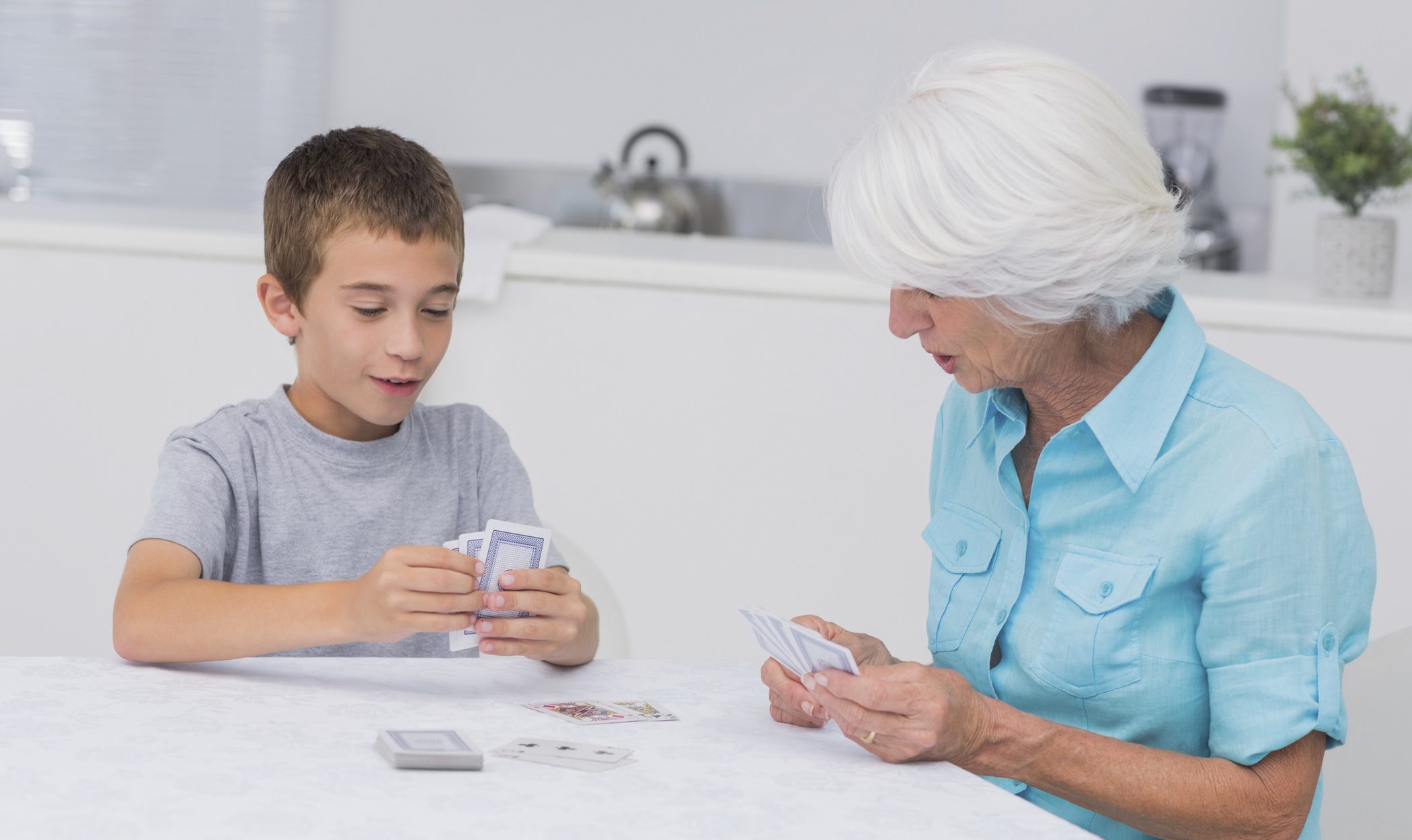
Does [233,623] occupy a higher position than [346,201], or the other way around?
[346,201]

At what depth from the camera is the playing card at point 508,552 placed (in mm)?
1318

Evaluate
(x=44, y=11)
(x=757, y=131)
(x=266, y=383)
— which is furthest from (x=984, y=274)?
(x=44, y=11)

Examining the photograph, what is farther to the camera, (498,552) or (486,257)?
(486,257)

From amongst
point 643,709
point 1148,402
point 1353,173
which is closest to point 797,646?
point 643,709

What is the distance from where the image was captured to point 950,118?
1.29 meters

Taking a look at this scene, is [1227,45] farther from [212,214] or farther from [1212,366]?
[1212,366]

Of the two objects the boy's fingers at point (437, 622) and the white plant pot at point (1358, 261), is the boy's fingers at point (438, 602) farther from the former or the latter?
the white plant pot at point (1358, 261)

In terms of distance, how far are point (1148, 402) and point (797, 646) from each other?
422 millimetres

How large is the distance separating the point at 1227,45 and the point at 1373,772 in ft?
12.8

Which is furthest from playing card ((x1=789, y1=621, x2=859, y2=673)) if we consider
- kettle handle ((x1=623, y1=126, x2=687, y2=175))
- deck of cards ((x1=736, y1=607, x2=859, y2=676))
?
kettle handle ((x1=623, y1=126, x2=687, y2=175))

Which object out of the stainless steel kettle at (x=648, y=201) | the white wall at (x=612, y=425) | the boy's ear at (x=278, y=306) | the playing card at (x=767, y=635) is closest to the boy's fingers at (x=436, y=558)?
the playing card at (x=767, y=635)

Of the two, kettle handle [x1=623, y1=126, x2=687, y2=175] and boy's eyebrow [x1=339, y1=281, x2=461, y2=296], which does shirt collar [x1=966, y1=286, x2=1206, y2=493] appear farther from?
kettle handle [x1=623, y1=126, x2=687, y2=175]

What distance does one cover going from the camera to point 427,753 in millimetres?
1059

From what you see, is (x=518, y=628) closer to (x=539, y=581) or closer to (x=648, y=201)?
(x=539, y=581)
